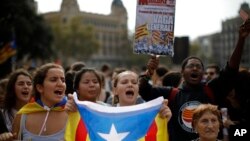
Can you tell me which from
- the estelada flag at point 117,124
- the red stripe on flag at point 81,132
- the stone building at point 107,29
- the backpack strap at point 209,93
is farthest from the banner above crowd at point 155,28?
the stone building at point 107,29

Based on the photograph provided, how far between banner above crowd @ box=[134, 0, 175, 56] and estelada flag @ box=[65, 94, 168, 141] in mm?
988

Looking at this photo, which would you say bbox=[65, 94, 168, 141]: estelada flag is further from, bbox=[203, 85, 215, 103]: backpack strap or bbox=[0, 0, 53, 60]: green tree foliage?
bbox=[0, 0, 53, 60]: green tree foliage

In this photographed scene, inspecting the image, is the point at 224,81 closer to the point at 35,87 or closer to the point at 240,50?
the point at 240,50

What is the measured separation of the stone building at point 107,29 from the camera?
106 meters

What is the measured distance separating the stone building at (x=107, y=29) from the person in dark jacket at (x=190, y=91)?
330 feet

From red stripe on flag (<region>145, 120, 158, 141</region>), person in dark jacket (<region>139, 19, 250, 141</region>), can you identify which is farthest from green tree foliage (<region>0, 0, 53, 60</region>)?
red stripe on flag (<region>145, 120, 158, 141</region>)

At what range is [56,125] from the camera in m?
4.02

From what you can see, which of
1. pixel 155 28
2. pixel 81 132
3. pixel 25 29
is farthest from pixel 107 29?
pixel 81 132

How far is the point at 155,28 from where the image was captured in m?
4.61

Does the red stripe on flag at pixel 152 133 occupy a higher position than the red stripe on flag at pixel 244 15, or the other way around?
the red stripe on flag at pixel 244 15


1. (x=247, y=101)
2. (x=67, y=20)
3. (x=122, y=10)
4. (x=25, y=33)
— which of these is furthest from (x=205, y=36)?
(x=247, y=101)

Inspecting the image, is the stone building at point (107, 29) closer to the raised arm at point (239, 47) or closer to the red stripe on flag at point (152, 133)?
the raised arm at point (239, 47)

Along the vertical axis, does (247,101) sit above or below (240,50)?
below

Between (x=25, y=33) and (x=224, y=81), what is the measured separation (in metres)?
30.6
